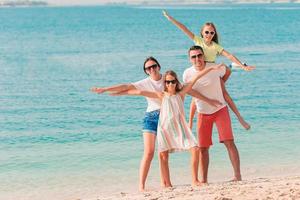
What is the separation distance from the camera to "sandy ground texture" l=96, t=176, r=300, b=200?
8.66m

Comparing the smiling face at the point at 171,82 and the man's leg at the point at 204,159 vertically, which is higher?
the smiling face at the point at 171,82

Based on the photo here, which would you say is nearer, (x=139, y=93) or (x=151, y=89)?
(x=139, y=93)

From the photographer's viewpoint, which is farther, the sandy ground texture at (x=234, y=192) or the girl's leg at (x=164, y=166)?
the girl's leg at (x=164, y=166)

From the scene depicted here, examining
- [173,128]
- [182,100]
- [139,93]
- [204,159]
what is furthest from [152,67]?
[204,159]

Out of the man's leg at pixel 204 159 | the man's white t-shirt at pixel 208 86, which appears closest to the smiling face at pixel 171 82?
the man's white t-shirt at pixel 208 86

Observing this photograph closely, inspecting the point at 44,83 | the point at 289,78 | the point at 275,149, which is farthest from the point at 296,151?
the point at 44,83

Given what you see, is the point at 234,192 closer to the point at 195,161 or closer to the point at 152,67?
the point at 195,161

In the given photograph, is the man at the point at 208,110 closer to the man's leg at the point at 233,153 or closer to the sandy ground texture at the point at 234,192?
the man's leg at the point at 233,153

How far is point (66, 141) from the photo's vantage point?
50.4ft

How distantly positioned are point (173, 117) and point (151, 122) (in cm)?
31

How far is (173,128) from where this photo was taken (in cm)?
949

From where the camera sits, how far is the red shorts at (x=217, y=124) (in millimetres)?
9859

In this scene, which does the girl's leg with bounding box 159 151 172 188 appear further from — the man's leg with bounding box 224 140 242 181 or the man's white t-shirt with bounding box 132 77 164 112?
the man's leg with bounding box 224 140 242 181

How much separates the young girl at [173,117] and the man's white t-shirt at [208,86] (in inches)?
5.6
